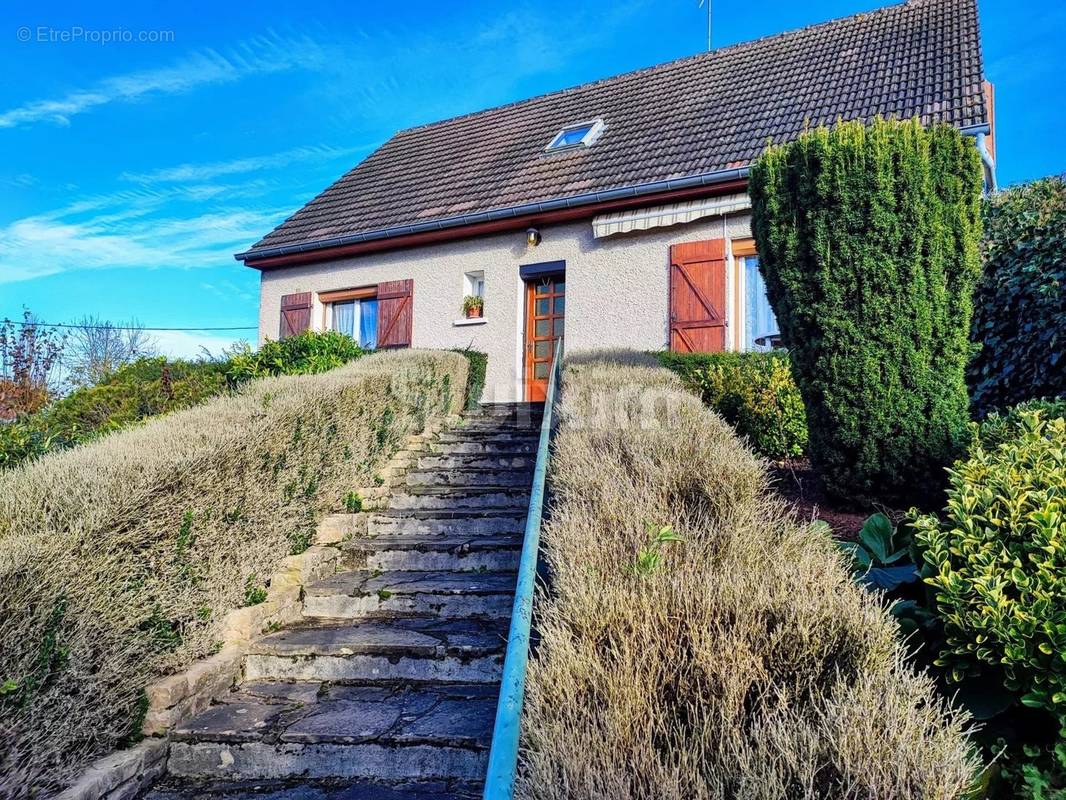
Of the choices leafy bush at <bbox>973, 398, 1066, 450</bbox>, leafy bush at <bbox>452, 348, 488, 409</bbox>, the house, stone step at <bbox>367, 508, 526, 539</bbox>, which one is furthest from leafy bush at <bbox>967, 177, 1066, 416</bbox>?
leafy bush at <bbox>452, 348, 488, 409</bbox>

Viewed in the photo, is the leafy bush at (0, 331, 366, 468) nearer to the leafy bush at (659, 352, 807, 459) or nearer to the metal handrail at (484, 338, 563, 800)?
the leafy bush at (659, 352, 807, 459)

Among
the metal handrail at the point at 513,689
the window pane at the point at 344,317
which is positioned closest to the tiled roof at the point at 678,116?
the window pane at the point at 344,317

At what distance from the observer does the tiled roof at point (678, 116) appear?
9984 millimetres

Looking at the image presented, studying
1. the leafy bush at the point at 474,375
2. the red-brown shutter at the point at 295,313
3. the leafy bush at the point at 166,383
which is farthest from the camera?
the red-brown shutter at the point at 295,313

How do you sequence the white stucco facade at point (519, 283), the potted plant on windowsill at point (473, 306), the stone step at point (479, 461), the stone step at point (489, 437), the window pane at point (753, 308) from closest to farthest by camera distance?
the stone step at point (479, 461) < the stone step at point (489, 437) < the window pane at point (753, 308) < the white stucco facade at point (519, 283) < the potted plant on windowsill at point (473, 306)

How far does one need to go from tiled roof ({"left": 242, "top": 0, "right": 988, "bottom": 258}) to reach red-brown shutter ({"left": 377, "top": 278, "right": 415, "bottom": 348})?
1.14 meters

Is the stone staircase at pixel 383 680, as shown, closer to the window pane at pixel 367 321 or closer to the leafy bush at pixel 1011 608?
the leafy bush at pixel 1011 608

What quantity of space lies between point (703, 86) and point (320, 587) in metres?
11.4

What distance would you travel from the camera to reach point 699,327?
9688 millimetres

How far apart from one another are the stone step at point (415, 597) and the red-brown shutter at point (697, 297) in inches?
234

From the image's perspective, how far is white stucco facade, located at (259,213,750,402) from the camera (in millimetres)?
10094

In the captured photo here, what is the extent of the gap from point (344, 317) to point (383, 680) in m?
9.96

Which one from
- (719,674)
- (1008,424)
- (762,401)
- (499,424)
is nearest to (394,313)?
(499,424)

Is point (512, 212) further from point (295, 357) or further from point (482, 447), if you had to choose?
point (482, 447)
